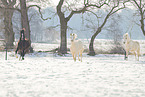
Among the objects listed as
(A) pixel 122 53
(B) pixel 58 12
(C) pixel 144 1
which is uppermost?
(C) pixel 144 1

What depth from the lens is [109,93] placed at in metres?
5.31

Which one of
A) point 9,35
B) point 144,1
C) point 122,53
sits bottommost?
point 122,53

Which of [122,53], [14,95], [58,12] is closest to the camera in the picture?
[14,95]

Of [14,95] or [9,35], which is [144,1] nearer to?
[9,35]

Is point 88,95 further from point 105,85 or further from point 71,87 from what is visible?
point 105,85

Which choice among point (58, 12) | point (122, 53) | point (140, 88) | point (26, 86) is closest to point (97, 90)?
A: point (140, 88)

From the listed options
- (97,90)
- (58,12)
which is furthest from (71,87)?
(58,12)

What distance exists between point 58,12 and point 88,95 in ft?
53.3

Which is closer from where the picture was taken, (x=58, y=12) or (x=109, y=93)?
(x=109, y=93)

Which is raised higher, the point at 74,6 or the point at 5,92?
the point at 74,6

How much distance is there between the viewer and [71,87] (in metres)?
5.95

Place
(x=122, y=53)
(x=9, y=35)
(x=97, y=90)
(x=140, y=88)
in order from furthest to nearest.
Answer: (x=9, y=35) → (x=122, y=53) → (x=140, y=88) → (x=97, y=90)

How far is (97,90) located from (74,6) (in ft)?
55.3

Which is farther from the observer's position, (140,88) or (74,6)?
(74,6)
